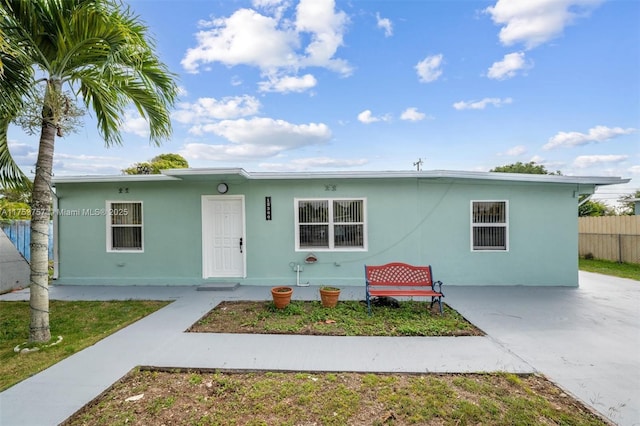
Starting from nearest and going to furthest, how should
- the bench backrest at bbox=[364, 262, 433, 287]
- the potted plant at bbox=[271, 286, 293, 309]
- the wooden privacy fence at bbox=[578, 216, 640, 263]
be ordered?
the potted plant at bbox=[271, 286, 293, 309]
the bench backrest at bbox=[364, 262, 433, 287]
the wooden privacy fence at bbox=[578, 216, 640, 263]

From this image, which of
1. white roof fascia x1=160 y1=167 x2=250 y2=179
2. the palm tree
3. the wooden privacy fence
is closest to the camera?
the palm tree

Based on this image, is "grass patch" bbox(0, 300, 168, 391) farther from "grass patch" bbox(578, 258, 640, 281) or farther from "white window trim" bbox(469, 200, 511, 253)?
"grass patch" bbox(578, 258, 640, 281)

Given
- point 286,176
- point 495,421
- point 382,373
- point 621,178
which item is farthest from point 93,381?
point 621,178

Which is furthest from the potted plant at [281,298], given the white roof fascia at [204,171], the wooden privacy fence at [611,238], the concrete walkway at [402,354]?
the wooden privacy fence at [611,238]

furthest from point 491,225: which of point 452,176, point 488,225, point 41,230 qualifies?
point 41,230

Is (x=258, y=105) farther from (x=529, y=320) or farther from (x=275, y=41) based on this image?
(x=529, y=320)

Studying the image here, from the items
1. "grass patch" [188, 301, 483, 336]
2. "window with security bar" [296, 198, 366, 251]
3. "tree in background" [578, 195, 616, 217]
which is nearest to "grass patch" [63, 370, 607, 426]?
"grass patch" [188, 301, 483, 336]

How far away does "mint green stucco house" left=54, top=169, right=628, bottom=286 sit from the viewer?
6.82 m

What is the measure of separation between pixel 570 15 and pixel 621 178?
4.32 metres

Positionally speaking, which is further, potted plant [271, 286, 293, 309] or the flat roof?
the flat roof

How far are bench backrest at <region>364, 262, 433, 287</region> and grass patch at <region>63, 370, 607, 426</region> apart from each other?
2.37 m

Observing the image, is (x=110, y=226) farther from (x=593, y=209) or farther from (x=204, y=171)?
(x=593, y=209)

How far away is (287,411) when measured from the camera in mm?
2377

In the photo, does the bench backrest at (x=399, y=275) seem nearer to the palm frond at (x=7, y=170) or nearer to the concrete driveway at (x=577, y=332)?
the concrete driveway at (x=577, y=332)
